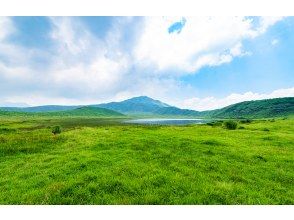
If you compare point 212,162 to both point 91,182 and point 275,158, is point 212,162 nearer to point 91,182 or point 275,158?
point 275,158

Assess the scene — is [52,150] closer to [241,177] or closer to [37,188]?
[37,188]

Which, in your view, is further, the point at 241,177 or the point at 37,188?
A: the point at 241,177

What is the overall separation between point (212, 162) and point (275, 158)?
6609mm

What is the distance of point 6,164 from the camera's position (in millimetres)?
24297
